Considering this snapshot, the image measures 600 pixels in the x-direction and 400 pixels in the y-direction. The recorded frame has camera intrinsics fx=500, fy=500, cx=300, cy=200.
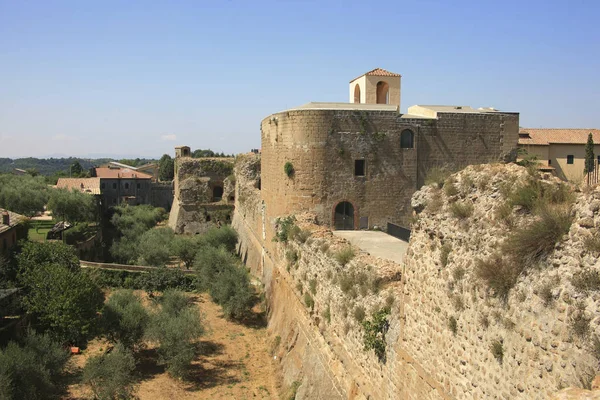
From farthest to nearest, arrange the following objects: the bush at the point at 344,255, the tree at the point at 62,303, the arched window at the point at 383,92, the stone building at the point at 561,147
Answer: the stone building at the point at 561,147 < the arched window at the point at 383,92 < the tree at the point at 62,303 < the bush at the point at 344,255

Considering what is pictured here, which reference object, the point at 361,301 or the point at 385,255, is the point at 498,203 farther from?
the point at 385,255

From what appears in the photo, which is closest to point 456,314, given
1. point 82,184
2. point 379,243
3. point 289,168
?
point 379,243

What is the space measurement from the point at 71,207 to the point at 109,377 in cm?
2236

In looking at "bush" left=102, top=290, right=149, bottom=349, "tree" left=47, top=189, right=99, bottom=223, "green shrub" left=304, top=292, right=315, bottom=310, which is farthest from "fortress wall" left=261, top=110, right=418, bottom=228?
"tree" left=47, top=189, right=99, bottom=223

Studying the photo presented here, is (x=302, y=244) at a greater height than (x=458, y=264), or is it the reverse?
(x=458, y=264)

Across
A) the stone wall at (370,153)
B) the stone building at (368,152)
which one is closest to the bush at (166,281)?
the stone building at (368,152)

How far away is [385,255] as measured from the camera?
1185cm

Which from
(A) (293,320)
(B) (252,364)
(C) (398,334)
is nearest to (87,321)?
(B) (252,364)

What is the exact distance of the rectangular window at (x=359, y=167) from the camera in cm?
1559

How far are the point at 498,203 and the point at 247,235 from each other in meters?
19.9

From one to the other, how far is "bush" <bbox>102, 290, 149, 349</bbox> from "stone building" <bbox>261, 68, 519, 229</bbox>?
534cm

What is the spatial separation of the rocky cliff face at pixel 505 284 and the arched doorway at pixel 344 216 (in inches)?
370

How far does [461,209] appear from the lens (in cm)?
521

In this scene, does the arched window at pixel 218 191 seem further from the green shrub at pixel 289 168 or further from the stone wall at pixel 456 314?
the stone wall at pixel 456 314
